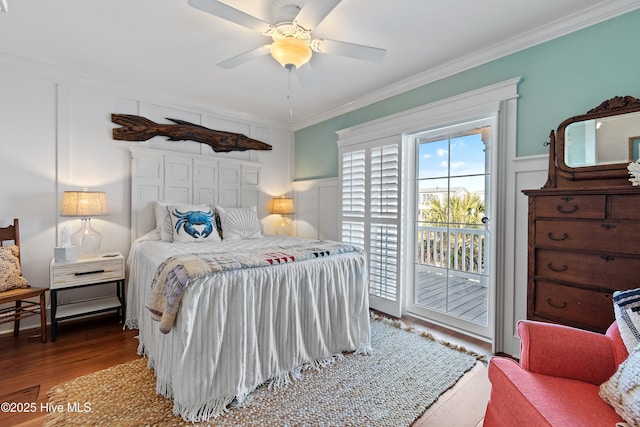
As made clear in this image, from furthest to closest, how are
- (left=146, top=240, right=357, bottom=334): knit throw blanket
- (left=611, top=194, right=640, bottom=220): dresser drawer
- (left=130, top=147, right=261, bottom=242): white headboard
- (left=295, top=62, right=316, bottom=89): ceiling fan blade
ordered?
1. (left=130, top=147, right=261, bottom=242): white headboard
2. (left=295, top=62, right=316, bottom=89): ceiling fan blade
3. (left=146, top=240, right=357, bottom=334): knit throw blanket
4. (left=611, top=194, right=640, bottom=220): dresser drawer

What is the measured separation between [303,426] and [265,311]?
0.66 m

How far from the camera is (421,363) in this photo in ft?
7.07

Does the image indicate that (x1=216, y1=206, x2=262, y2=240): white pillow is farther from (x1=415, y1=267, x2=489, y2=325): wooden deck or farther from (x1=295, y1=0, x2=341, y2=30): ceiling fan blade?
(x1=295, y1=0, x2=341, y2=30): ceiling fan blade

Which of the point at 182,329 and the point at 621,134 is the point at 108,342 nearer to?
the point at 182,329

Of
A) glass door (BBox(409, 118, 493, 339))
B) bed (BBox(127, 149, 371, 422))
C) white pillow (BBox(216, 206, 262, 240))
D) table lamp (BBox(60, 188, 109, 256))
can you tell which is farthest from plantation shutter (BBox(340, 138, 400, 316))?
table lamp (BBox(60, 188, 109, 256))

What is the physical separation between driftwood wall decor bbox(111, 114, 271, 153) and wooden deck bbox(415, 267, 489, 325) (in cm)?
286

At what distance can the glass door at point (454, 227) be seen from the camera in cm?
264

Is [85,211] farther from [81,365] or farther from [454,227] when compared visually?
[454,227]

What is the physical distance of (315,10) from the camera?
156 cm

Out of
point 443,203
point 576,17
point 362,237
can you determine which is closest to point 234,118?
point 362,237

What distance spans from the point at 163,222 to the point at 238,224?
0.77 metres

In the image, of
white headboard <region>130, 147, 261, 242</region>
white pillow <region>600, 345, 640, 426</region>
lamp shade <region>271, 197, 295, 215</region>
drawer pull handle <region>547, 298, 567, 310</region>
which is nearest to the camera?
white pillow <region>600, 345, 640, 426</region>

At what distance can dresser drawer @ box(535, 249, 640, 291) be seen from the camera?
1.47 meters

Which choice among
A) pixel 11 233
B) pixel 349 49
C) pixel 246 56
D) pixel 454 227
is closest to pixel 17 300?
pixel 11 233
